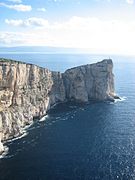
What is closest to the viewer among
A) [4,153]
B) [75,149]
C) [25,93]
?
[4,153]

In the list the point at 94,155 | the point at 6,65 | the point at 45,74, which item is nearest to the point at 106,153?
the point at 94,155

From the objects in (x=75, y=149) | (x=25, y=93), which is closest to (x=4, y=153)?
(x=75, y=149)

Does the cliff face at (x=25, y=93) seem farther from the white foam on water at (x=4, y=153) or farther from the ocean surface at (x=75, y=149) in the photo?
the ocean surface at (x=75, y=149)

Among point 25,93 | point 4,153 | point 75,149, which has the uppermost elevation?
point 25,93

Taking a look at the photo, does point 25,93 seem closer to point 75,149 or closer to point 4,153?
point 4,153

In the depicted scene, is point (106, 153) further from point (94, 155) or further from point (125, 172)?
point (125, 172)

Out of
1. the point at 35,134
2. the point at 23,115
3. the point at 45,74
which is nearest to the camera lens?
the point at 35,134

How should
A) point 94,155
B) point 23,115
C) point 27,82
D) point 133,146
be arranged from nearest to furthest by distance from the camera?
point 94,155
point 133,146
point 23,115
point 27,82

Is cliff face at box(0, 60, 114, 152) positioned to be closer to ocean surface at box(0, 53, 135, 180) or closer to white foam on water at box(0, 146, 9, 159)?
white foam on water at box(0, 146, 9, 159)
